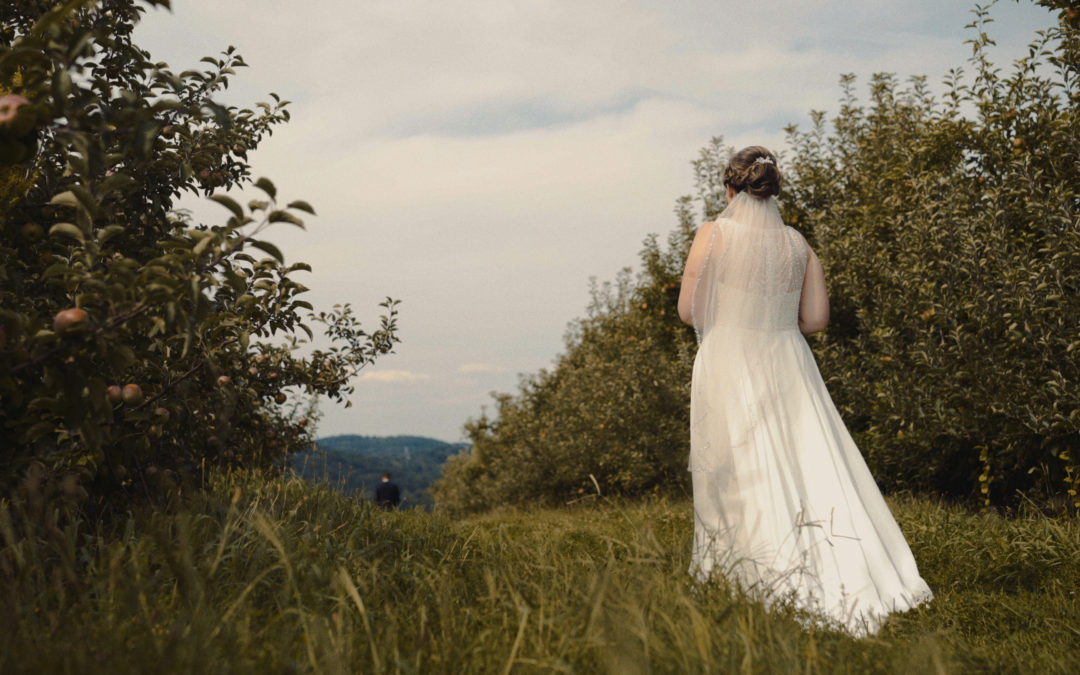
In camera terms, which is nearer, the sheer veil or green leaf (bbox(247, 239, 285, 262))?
green leaf (bbox(247, 239, 285, 262))

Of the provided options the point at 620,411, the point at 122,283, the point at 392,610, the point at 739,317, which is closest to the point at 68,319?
the point at 122,283

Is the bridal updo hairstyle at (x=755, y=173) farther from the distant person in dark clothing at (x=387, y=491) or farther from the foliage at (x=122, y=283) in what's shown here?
the distant person in dark clothing at (x=387, y=491)

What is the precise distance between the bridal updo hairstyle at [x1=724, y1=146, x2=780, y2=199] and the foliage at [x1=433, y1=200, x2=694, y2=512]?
12.5 feet

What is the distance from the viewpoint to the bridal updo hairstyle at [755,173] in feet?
14.5

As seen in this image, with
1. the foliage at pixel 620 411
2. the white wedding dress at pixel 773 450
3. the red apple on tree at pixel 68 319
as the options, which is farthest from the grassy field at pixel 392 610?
the foliage at pixel 620 411

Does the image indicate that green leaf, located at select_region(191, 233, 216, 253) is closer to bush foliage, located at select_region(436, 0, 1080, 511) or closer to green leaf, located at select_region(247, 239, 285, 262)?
green leaf, located at select_region(247, 239, 285, 262)

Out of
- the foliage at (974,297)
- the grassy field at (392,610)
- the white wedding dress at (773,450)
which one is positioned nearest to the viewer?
the grassy field at (392,610)

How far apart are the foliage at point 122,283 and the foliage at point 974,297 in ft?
16.3

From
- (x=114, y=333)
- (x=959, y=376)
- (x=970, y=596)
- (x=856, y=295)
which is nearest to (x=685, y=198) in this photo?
(x=856, y=295)

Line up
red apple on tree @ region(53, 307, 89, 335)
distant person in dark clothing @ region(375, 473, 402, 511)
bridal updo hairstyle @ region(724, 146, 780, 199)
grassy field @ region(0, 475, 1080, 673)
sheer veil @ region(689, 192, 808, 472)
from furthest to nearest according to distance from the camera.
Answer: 1. distant person in dark clothing @ region(375, 473, 402, 511)
2. bridal updo hairstyle @ region(724, 146, 780, 199)
3. sheer veil @ region(689, 192, 808, 472)
4. red apple on tree @ region(53, 307, 89, 335)
5. grassy field @ region(0, 475, 1080, 673)

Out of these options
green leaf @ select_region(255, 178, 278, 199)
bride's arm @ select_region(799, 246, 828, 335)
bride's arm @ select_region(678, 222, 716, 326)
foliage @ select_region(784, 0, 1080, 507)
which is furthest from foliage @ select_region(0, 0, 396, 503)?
foliage @ select_region(784, 0, 1080, 507)

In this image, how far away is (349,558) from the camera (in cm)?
333

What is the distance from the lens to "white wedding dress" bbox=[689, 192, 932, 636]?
150 inches

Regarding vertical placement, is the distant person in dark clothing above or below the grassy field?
below
